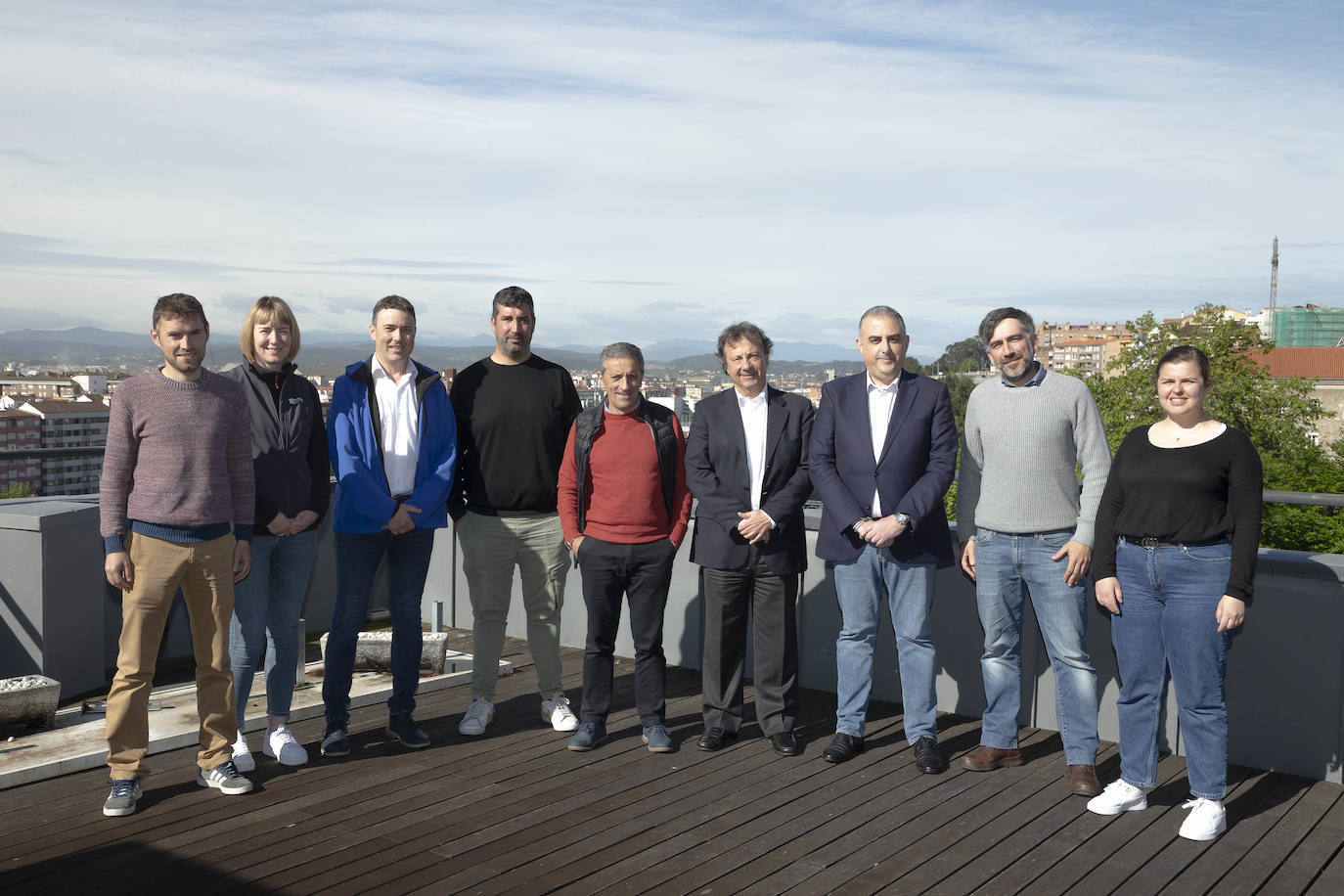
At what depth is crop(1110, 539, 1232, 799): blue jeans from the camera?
3.32 metres

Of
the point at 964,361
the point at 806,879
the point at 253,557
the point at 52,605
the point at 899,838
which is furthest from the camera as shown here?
the point at 964,361

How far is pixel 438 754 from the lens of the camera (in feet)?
13.4

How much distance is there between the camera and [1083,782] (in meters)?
3.69

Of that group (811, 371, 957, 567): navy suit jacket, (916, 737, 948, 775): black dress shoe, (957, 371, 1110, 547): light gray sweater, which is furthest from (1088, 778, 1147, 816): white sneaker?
(811, 371, 957, 567): navy suit jacket

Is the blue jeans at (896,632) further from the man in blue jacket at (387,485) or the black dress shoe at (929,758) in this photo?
the man in blue jacket at (387,485)

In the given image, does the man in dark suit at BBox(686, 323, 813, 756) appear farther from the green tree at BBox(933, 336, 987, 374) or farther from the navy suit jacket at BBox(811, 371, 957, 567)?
the green tree at BBox(933, 336, 987, 374)

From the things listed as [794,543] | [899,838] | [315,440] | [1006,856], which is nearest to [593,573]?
[794,543]

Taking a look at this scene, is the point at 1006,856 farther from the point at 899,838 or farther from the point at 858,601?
the point at 858,601

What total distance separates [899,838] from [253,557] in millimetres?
2279

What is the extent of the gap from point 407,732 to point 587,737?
0.67 metres

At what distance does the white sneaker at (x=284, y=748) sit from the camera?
12.8 ft

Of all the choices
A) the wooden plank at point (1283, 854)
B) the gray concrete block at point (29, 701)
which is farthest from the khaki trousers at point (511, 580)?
the wooden plank at point (1283, 854)

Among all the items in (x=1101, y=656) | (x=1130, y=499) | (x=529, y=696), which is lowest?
(x=529, y=696)

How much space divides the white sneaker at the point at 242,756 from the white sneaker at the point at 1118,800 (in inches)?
108
